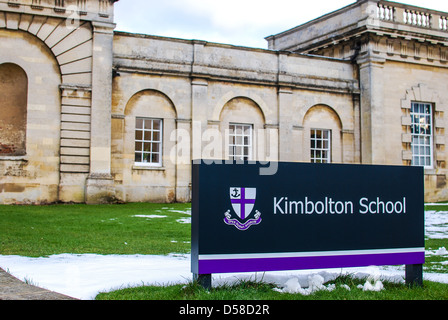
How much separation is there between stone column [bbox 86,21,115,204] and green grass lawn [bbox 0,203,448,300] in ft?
4.00

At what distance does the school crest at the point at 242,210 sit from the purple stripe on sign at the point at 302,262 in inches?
14.0

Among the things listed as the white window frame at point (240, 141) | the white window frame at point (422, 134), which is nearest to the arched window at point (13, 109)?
the white window frame at point (240, 141)

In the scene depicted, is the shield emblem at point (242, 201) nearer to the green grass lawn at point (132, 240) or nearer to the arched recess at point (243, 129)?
the green grass lawn at point (132, 240)

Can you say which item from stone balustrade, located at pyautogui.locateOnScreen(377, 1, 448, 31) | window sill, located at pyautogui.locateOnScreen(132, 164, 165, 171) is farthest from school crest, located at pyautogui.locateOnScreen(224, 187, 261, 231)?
stone balustrade, located at pyautogui.locateOnScreen(377, 1, 448, 31)

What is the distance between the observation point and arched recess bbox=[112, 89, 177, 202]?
2061 centimetres

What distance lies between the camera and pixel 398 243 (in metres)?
5.97

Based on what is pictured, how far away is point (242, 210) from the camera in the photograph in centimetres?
537

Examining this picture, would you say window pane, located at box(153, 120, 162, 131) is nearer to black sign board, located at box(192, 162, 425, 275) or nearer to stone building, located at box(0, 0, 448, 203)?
stone building, located at box(0, 0, 448, 203)

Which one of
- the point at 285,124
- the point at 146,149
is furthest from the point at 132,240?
the point at 285,124

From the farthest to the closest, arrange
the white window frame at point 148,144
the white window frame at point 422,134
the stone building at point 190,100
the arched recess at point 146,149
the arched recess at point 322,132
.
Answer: the white window frame at point 422,134 < the arched recess at point 322,132 < the white window frame at point 148,144 < the arched recess at point 146,149 < the stone building at point 190,100

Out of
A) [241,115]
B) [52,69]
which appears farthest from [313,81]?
[52,69]

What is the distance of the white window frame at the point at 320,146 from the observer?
24969mm

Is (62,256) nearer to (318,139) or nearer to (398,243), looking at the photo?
(398,243)
